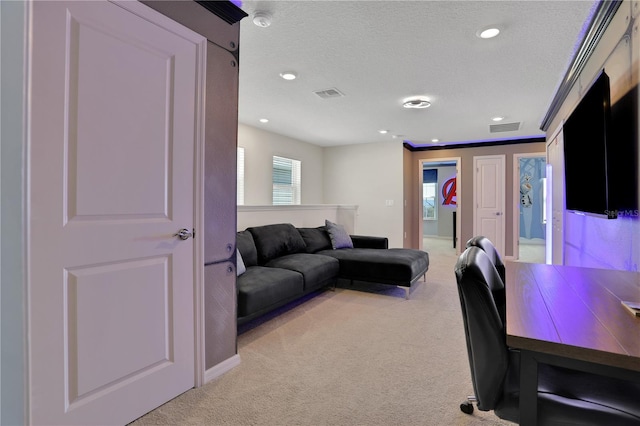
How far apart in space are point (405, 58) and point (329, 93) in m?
1.09

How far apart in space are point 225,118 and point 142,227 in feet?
2.91

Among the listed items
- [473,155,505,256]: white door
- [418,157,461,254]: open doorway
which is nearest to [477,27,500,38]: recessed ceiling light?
[473,155,505,256]: white door

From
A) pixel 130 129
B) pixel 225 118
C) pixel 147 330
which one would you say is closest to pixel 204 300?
pixel 147 330

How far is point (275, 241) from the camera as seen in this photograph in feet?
12.9

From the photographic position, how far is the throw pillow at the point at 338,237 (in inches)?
186

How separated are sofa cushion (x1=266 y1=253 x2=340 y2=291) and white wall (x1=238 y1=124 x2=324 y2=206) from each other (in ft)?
5.57

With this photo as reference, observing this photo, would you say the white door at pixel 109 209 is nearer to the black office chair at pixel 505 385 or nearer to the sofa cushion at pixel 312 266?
the black office chair at pixel 505 385

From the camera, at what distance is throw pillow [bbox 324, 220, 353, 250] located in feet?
15.5

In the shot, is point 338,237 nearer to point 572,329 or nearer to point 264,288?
point 264,288

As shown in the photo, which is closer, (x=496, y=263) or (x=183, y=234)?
(x=183, y=234)

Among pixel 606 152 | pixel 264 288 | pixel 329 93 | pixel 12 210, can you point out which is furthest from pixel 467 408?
pixel 329 93

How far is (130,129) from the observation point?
1.59 meters

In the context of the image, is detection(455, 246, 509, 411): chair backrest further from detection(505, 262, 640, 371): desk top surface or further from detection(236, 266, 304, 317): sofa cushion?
detection(236, 266, 304, 317): sofa cushion

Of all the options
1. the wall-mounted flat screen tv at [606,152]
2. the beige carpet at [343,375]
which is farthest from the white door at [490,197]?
the wall-mounted flat screen tv at [606,152]
